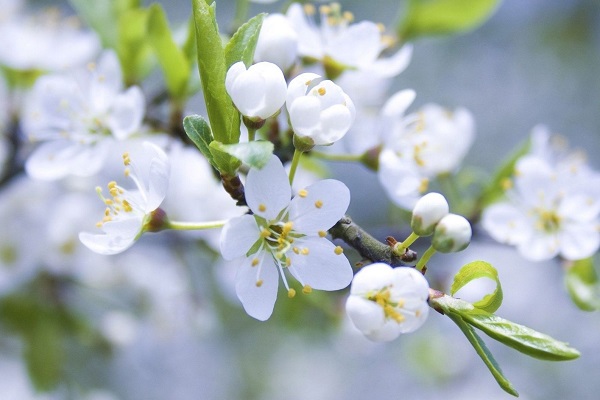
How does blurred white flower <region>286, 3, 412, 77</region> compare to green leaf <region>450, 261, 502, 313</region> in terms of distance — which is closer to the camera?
green leaf <region>450, 261, 502, 313</region>

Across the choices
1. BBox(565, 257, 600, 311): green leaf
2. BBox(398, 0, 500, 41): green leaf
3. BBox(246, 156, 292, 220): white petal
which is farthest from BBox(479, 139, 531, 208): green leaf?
BBox(246, 156, 292, 220): white petal

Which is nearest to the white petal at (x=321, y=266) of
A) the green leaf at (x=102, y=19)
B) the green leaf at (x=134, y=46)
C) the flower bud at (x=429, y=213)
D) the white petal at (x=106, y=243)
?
the flower bud at (x=429, y=213)

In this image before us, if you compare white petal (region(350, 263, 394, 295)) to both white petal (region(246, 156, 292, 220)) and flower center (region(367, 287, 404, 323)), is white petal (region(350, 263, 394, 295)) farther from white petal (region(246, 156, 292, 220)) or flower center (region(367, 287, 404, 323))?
white petal (region(246, 156, 292, 220))

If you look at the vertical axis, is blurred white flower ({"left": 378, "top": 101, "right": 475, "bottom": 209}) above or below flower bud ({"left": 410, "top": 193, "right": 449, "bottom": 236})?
below

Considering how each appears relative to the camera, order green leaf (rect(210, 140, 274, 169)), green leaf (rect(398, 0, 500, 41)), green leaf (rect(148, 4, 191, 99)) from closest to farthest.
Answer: green leaf (rect(210, 140, 274, 169)) → green leaf (rect(148, 4, 191, 99)) → green leaf (rect(398, 0, 500, 41))

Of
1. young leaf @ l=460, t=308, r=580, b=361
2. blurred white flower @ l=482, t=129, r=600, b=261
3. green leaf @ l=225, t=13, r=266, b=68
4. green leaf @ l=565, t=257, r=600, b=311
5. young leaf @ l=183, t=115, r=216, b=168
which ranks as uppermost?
green leaf @ l=225, t=13, r=266, b=68

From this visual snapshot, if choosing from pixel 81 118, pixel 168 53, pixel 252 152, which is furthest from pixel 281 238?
pixel 81 118

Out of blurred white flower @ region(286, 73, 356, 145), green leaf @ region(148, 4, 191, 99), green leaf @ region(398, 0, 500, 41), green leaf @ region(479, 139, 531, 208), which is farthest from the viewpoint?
green leaf @ region(398, 0, 500, 41)

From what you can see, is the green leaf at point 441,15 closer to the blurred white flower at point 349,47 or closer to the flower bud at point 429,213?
the blurred white flower at point 349,47
